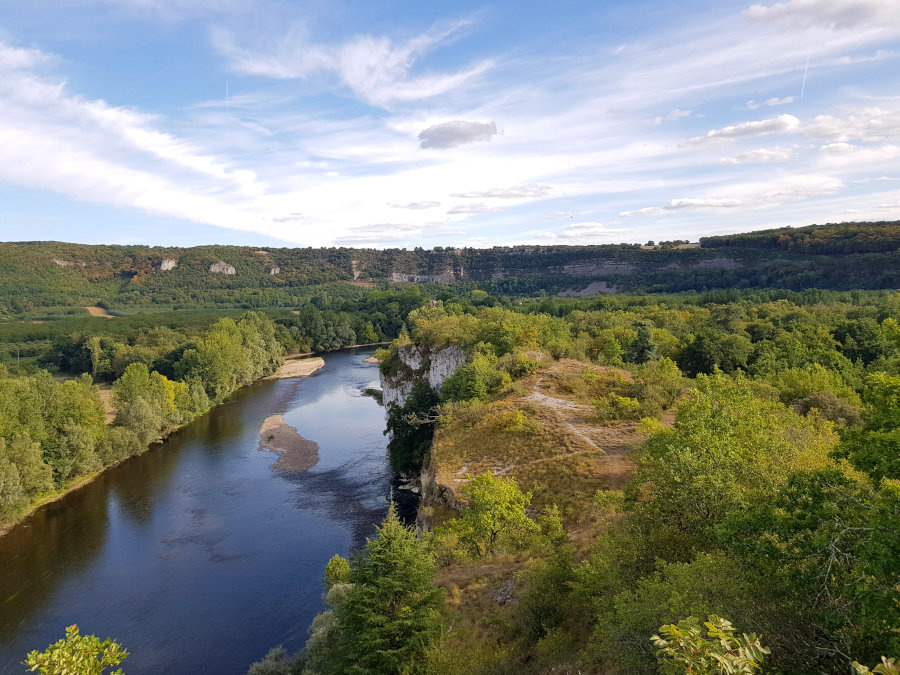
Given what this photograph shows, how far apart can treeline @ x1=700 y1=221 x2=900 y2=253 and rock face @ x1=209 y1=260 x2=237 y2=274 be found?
535ft

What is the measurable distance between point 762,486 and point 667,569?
11.0 ft

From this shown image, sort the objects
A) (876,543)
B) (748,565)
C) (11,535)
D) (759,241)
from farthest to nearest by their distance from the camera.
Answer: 1. (759,241)
2. (11,535)
3. (748,565)
4. (876,543)

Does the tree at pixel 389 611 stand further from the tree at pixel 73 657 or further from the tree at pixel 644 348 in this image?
the tree at pixel 644 348

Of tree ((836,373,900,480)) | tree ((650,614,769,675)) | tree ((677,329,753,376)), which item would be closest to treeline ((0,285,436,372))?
tree ((677,329,753,376))

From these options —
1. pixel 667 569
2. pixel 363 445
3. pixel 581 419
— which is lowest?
pixel 363 445

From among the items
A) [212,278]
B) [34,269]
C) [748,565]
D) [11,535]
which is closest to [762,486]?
[748,565]

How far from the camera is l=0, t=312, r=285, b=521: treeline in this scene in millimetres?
37438

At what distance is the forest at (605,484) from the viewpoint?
8031 millimetres

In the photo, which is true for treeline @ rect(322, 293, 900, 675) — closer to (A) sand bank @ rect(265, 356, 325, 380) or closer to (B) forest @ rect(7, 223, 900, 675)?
(B) forest @ rect(7, 223, 900, 675)

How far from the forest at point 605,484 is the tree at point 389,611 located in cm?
7

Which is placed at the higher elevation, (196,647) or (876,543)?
(876,543)

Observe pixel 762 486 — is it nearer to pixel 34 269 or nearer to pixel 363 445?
pixel 363 445

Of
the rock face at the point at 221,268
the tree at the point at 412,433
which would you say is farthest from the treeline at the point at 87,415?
the rock face at the point at 221,268

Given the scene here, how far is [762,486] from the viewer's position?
465 inches
